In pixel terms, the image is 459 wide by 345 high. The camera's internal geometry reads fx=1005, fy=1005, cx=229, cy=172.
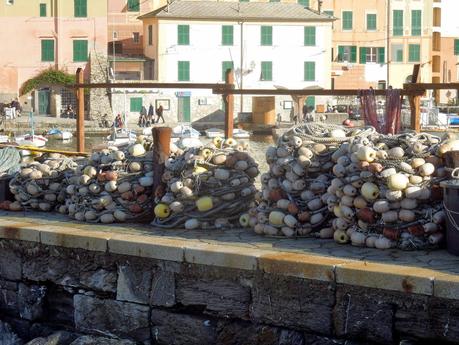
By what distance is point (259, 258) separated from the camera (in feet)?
23.4

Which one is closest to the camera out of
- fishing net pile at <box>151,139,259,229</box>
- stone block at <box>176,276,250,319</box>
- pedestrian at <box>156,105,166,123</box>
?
stone block at <box>176,276,250,319</box>

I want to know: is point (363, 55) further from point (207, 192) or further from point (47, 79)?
point (207, 192)

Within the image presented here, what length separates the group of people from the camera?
56862mm

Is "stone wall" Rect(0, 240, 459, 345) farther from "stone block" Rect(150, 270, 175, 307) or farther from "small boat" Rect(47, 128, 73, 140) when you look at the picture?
"small boat" Rect(47, 128, 73, 140)

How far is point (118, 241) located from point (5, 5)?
187ft

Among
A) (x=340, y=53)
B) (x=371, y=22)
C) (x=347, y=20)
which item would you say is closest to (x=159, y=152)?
(x=340, y=53)

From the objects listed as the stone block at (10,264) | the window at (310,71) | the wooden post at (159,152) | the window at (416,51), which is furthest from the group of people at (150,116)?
the stone block at (10,264)

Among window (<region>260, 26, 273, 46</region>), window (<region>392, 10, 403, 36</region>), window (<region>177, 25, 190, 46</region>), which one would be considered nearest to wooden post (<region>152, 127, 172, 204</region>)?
window (<region>177, 25, 190, 46</region>)

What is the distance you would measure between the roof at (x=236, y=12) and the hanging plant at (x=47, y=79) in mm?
6475

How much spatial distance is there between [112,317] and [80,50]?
55.6m

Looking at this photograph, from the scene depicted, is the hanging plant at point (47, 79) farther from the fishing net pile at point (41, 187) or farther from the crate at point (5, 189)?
the fishing net pile at point (41, 187)

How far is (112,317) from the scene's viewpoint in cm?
823

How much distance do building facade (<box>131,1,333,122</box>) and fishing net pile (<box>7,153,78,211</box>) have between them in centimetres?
5009

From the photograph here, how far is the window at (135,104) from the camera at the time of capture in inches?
2346
